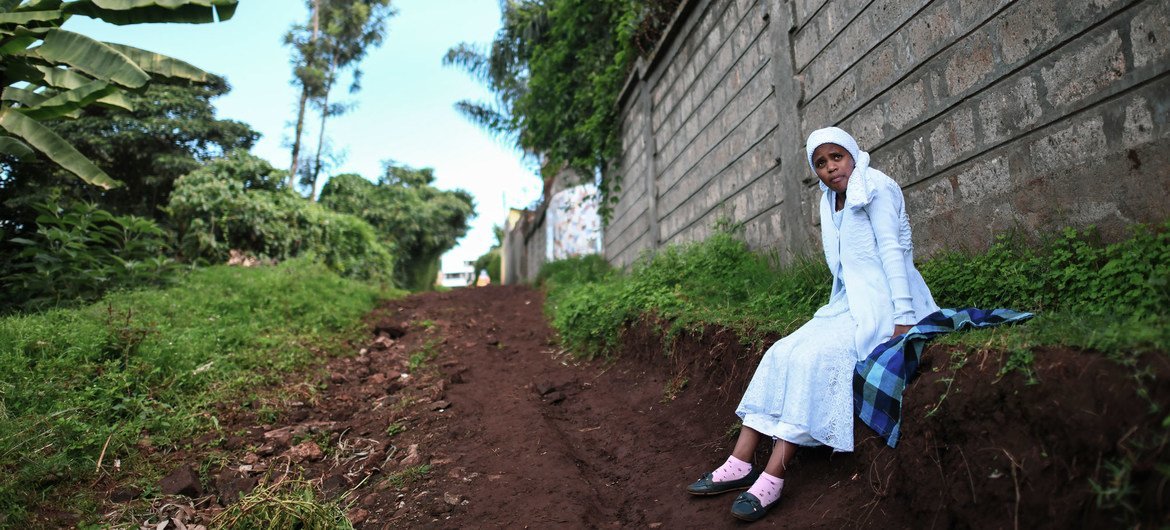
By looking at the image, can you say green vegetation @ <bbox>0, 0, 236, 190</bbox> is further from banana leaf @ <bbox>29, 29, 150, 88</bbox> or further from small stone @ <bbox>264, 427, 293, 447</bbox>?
small stone @ <bbox>264, 427, 293, 447</bbox>

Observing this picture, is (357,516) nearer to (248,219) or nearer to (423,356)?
(423,356)

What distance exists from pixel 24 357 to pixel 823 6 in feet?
19.5

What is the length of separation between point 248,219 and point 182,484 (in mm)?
8964

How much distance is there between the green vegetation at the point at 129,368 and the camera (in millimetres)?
3775

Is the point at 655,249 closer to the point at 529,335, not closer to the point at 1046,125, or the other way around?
the point at 529,335

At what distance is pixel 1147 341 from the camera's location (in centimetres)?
187

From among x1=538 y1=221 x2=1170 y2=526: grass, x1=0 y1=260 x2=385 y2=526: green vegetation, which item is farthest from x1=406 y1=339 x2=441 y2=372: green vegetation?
x1=538 y1=221 x2=1170 y2=526: grass

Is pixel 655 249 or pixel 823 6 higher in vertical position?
pixel 823 6

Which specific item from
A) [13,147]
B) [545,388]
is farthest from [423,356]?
[13,147]

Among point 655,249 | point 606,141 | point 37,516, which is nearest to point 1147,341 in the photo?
point 37,516

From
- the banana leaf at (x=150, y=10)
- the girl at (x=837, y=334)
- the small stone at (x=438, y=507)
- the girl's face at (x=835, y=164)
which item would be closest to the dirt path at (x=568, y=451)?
the small stone at (x=438, y=507)

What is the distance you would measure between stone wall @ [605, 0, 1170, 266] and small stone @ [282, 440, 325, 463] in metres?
3.46

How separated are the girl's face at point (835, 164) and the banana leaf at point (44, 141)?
23.4ft

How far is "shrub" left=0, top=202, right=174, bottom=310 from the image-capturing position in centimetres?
645
